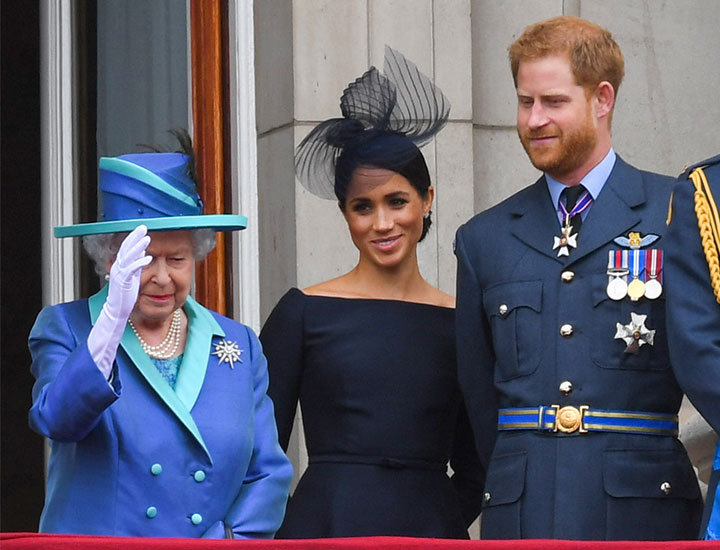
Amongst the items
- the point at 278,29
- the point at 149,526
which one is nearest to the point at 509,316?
the point at 149,526

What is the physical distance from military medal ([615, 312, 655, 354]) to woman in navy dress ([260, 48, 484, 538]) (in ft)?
1.99

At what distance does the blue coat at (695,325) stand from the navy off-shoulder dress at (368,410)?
93 centimetres

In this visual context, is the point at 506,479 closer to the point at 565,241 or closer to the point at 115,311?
the point at 565,241

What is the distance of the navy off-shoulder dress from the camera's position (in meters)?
4.44

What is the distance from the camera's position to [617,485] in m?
4.03

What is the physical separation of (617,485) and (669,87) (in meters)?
2.66

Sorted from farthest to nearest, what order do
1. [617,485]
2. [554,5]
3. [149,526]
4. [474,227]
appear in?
1. [554,5]
2. [474,227]
3. [617,485]
4. [149,526]

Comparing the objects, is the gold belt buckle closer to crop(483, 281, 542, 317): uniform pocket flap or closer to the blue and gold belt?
the blue and gold belt

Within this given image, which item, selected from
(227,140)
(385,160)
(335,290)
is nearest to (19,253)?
(227,140)

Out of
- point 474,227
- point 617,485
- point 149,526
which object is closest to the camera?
point 149,526

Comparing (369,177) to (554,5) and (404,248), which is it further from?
(554,5)

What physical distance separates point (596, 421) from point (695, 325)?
0.49 m

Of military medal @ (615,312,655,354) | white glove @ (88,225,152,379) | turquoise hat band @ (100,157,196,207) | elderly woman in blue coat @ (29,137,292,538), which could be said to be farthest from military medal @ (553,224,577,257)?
white glove @ (88,225,152,379)

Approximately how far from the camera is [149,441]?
3.70m
